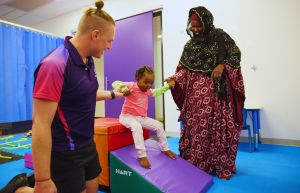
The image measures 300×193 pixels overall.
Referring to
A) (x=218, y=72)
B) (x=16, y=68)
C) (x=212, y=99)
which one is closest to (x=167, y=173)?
(x=212, y=99)

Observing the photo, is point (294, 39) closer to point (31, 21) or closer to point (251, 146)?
point (251, 146)

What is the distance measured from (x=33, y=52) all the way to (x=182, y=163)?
4294mm

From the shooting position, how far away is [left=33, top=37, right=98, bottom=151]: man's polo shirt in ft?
2.64

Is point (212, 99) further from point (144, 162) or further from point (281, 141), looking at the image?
point (281, 141)

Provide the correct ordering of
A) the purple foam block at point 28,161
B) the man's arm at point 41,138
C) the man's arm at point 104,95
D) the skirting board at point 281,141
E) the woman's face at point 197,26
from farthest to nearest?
the skirting board at point 281,141
the purple foam block at point 28,161
the woman's face at point 197,26
the man's arm at point 104,95
the man's arm at point 41,138

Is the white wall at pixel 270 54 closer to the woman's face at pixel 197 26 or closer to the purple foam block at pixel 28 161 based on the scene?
the woman's face at pixel 197 26

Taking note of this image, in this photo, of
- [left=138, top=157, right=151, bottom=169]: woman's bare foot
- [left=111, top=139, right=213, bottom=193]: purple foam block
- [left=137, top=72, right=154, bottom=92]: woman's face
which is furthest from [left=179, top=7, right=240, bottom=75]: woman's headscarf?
[left=138, top=157, right=151, bottom=169]: woman's bare foot

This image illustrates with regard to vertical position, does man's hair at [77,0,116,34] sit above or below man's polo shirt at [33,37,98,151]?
above

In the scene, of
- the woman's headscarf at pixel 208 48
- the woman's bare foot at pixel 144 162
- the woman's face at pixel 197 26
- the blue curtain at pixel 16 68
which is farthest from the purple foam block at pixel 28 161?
the blue curtain at pixel 16 68

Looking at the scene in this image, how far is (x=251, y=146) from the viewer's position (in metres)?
3.15

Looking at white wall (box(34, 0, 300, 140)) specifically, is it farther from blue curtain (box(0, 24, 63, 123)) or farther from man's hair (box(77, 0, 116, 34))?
blue curtain (box(0, 24, 63, 123))

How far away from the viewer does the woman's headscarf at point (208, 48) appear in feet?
7.37

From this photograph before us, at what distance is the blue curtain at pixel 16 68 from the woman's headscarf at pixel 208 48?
12.0 feet

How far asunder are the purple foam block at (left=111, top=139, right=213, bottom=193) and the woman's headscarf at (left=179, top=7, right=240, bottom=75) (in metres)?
0.95
